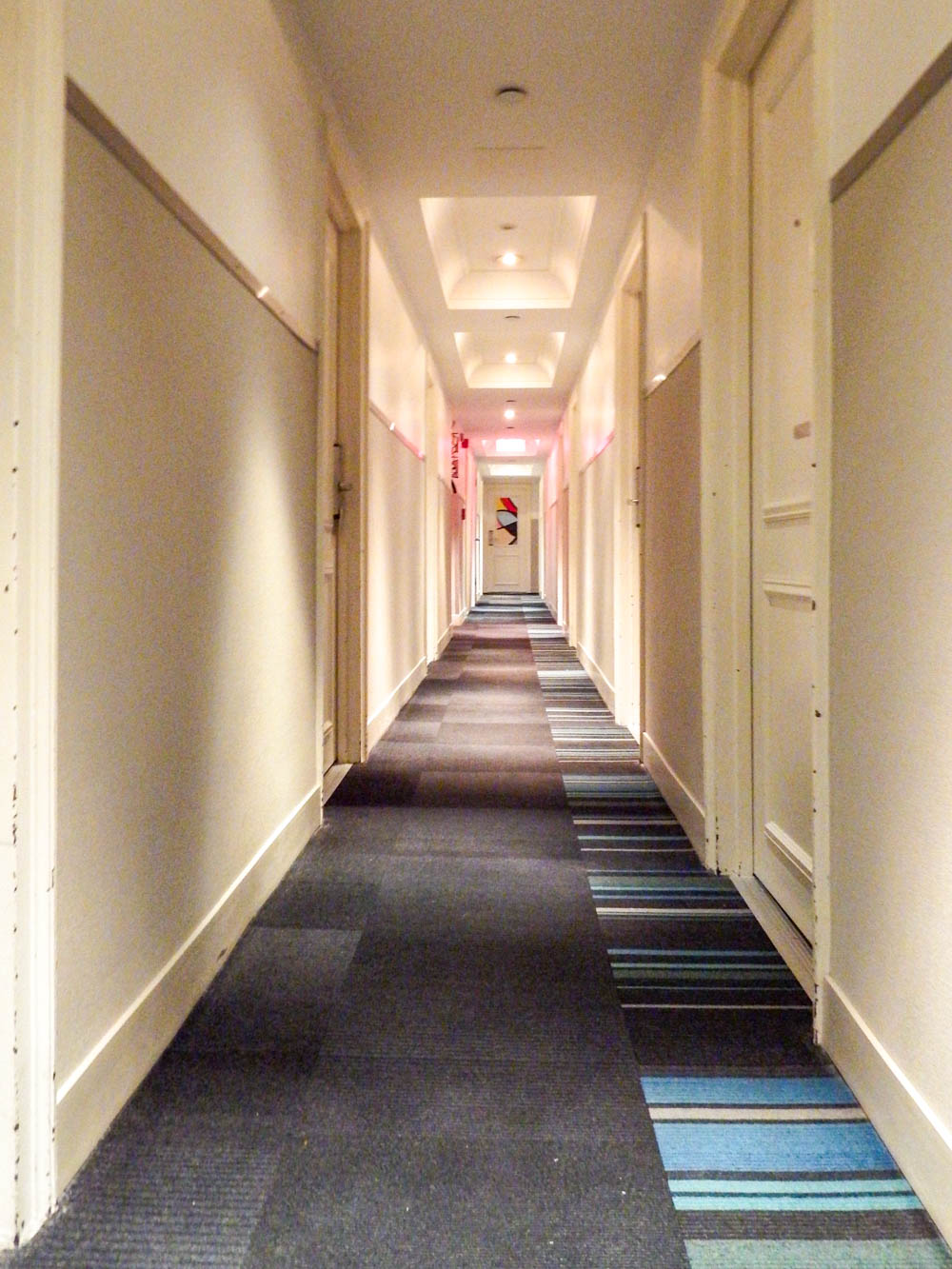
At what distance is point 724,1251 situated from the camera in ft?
3.71

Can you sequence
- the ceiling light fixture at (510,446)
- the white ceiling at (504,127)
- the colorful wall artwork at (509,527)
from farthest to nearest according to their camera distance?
the colorful wall artwork at (509,527) < the ceiling light fixture at (510,446) < the white ceiling at (504,127)

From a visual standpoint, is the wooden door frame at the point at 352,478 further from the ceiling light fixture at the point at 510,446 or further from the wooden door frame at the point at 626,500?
the ceiling light fixture at the point at 510,446

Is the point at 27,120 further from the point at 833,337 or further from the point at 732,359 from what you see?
the point at 732,359

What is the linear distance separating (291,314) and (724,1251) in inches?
89.7

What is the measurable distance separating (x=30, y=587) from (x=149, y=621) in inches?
17.2

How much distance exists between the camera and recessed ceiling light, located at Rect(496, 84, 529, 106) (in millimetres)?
3027

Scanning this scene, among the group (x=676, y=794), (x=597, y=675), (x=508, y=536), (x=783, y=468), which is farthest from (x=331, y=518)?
(x=508, y=536)

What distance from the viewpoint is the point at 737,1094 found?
147 centimetres

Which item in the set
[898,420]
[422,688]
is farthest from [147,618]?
[422,688]

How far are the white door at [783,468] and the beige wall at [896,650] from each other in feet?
1.51

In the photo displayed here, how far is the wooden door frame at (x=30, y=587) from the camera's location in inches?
43.1

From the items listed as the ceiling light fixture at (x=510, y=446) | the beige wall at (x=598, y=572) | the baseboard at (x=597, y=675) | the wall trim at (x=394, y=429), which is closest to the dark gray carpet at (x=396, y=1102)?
the wall trim at (x=394, y=429)

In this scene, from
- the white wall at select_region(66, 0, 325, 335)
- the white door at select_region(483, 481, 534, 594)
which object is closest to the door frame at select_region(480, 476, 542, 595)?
the white door at select_region(483, 481, 534, 594)

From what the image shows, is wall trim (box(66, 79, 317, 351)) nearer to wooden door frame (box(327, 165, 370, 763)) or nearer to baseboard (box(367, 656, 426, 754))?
wooden door frame (box(327, 165, 370, 763))
